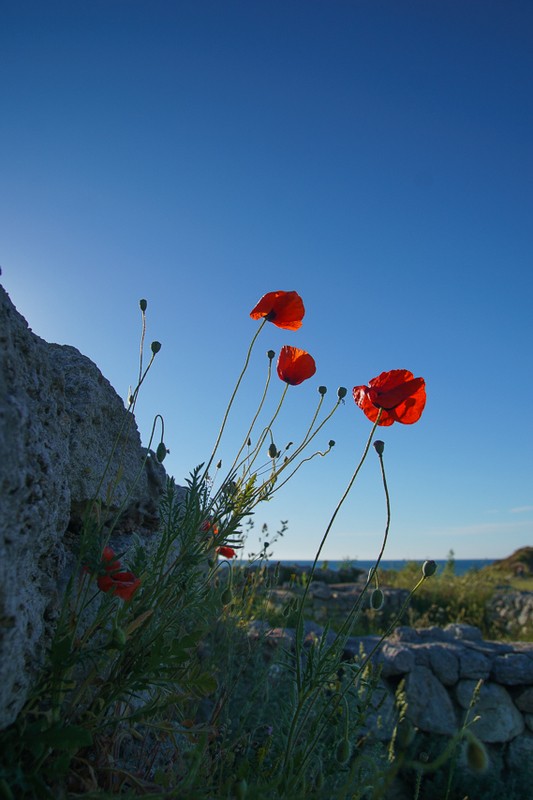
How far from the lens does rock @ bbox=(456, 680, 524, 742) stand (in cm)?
528

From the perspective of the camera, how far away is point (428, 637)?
6324mm

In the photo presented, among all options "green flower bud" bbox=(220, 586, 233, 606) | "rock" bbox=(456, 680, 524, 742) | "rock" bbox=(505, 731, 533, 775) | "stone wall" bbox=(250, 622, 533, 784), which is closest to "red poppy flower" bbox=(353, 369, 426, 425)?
"green flower bud" bbox=(220, 586, 233, 606)

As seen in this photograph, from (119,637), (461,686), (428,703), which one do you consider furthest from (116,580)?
(461,686)

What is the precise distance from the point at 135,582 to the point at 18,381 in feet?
1.94

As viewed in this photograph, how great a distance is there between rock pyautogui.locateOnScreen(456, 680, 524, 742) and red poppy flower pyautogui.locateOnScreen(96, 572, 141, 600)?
480 cm

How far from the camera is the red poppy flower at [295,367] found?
241cm

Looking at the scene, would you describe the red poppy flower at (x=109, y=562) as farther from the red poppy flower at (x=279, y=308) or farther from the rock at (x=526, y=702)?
the rock at (x=526, y=702)

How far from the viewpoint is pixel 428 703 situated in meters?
5.18

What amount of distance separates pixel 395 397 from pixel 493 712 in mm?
4740

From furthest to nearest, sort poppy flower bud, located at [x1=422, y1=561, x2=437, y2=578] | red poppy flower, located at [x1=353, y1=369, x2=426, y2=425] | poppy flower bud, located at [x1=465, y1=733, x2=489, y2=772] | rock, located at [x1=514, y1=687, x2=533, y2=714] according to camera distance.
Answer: rock, located at [x1=514, y1=687, x2=533, y2=714], red poppy flower, located at [x1=353, y1=369, x2=426, y2=425], poppy flower bud, located at [x1=422, y1=561, x2=437, y2=578], poppy flower bud, located at [x1=465, y1=733, x2=489, y2=772]

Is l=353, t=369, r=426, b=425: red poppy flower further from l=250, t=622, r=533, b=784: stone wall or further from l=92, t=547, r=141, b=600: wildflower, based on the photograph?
l=250, t=622, r=533, b=784: stone wall

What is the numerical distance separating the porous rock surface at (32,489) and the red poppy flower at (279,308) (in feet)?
2.50

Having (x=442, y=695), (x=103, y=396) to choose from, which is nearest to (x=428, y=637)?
(x=442, y=695)

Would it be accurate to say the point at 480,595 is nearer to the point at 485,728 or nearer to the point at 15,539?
the point at 485,728
